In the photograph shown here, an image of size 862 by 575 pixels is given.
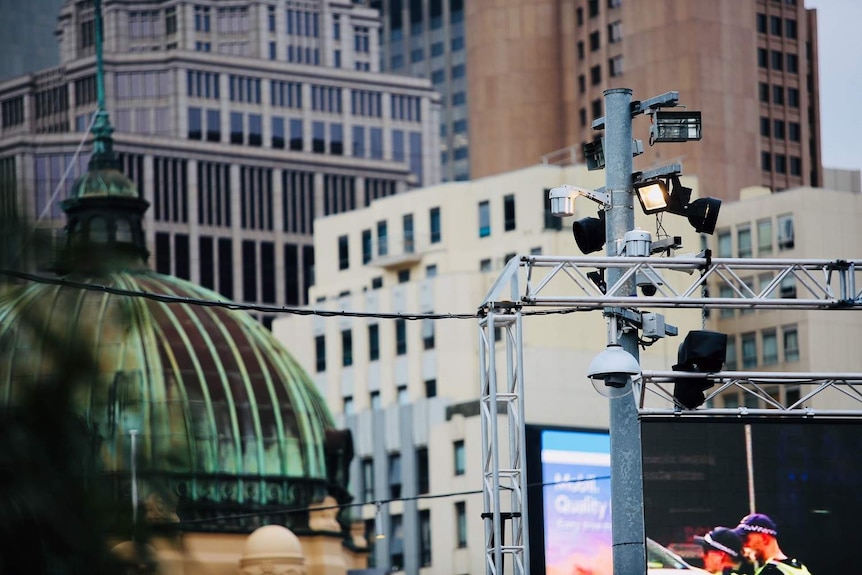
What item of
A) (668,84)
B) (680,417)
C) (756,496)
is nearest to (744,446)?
(756,496)

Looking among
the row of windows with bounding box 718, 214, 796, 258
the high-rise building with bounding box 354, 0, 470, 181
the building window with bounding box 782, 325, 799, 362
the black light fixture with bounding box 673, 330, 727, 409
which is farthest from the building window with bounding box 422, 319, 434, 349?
the black light fixture with bounding box 673, 330, 727, 409

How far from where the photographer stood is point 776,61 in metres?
115

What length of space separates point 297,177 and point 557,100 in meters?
25.2

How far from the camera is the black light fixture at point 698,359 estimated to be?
2234 centimetres

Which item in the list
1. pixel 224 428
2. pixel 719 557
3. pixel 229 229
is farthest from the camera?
pixel 229 229

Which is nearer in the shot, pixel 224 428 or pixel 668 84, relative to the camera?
pixel 224 428

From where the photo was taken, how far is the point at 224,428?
63688mm

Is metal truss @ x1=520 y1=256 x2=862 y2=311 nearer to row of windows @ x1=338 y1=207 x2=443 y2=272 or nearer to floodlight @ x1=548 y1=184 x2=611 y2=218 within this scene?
floodlight @ x1=548 y1=184 x2=611 y2=218

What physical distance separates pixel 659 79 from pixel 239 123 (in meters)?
39.2

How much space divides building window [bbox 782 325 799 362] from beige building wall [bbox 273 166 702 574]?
179 inches

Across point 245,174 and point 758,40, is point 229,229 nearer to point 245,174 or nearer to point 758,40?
point 245,174

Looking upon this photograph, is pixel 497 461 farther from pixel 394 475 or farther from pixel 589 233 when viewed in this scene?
pixel 394 475

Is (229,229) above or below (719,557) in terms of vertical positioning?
above

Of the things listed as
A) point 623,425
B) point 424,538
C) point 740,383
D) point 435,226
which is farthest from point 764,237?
point 623,425
